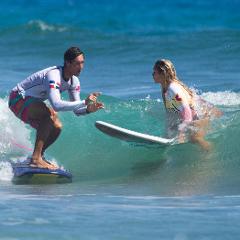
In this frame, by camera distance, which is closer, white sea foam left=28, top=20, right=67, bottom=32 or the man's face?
the man's face

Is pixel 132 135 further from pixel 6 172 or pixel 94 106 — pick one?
pixel 6 172

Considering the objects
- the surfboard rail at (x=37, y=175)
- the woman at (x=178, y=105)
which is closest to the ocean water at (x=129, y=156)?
the surfboard rail at (x=37, y=175)

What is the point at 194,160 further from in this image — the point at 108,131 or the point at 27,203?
the point at 27,203

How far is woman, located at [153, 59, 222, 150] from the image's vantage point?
10828mm

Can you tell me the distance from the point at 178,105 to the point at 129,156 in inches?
62.8

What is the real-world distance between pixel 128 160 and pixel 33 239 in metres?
4.67

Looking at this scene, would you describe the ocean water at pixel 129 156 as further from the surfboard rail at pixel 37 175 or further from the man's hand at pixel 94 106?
the man's hand at pixel 94 106

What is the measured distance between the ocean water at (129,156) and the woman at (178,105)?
16.6 inches

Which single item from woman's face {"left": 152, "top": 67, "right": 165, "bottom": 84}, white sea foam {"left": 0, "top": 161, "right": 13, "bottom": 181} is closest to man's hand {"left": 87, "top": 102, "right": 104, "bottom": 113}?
woman's face {"left": 152, "top": 67, "right": 165, "bottom": 84}

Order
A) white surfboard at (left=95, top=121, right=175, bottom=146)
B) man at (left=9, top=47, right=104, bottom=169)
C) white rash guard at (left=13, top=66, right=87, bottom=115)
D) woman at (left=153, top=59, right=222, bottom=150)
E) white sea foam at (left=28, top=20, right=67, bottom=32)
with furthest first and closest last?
white sea foam at (left=28, top=20, right=67, bottom=32) < white surfboard at (left=95, top=121, right=175, bottom=146) < woman at (left=153, top=59, right=222, bottom=150) < man at (left=9, top=47, right=104, bottom=169) < white rash guard at (left=13, top=66, right=87, bottom=115)

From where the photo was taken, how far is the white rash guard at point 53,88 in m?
10.1

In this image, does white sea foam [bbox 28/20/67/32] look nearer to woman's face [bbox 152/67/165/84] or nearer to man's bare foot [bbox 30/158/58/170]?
woman's face [bbox 152/67/165/84]

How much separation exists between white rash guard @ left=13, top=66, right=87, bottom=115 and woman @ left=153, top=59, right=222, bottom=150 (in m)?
1.03

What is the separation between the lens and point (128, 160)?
→ 39.8 ft
